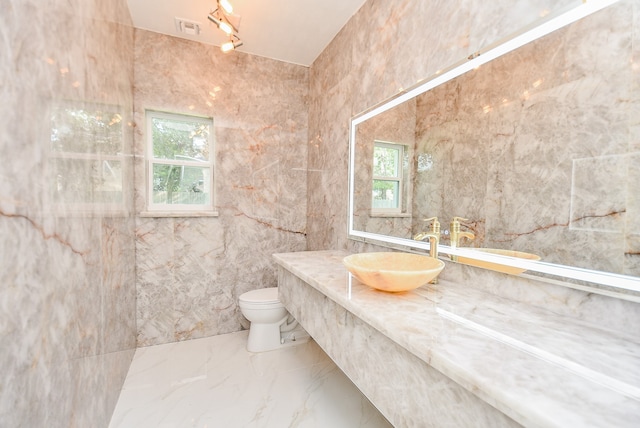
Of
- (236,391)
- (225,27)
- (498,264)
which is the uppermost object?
(225,27)

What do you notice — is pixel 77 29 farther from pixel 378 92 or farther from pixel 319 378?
pixel 319 378

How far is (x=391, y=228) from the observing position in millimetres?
1728

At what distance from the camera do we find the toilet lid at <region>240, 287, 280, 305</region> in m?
2.18

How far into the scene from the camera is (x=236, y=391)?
1755 mm

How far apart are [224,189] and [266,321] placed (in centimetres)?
124

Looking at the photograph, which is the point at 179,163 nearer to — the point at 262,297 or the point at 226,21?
the point at 226,21

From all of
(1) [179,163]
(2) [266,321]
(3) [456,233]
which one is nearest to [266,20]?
(1) [179,163]

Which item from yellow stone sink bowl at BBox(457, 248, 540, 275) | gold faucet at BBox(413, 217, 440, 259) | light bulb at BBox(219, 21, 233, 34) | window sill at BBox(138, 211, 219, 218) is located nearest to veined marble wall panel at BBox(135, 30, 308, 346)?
window sill at BBox(138, 211, 219, 218)

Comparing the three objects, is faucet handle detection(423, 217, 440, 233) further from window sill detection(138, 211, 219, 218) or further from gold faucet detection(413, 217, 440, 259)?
window sill detection(138, 211, 219, 218)

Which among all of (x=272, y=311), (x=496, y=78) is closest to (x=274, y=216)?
(x=272, y=311)

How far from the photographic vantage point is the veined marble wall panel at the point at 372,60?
115 cm

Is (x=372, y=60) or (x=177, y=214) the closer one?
(x=372, y=60)

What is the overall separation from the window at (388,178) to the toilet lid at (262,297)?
3.62 feet

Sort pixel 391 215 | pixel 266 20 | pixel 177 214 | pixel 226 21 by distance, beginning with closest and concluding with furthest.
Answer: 1. pixel 391 215
2. pixel 226 21
3. pixel 266 20
4. pixel 177 214
